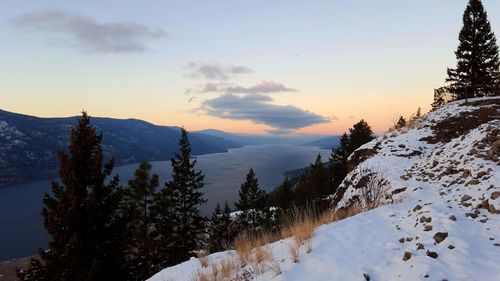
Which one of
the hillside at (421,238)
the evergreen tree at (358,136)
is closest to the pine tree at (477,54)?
the evergreen tree at (358,136)

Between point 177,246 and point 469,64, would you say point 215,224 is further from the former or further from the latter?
point 469,64

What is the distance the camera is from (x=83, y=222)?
1656 cm

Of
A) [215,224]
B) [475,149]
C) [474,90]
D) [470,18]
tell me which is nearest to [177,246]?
[215,224]

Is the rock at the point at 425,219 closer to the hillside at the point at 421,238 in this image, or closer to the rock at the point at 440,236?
the hillside at the point at 421,238

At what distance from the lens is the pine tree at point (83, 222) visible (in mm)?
15883

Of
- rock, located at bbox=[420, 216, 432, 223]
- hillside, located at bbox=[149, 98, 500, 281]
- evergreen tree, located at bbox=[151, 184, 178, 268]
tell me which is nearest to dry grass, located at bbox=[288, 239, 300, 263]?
hillside, located at bbox=[149, 98, 500, 281]

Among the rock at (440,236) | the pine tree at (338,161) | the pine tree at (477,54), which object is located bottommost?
the pine tree at (338,161)

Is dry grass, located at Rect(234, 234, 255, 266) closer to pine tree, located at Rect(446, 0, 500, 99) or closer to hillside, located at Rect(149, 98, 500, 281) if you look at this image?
hillside, located at Rect(149, 98, 500, 281)

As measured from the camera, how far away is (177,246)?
3600 centimetres

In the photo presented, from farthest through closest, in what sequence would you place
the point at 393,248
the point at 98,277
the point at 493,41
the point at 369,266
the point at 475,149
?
1. the point at 493,41
2. the point at 98,277
3. the point at 475,149
4. the point at 393,248
5. the point at 369,266

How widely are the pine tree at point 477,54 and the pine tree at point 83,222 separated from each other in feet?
124

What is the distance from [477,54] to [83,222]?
41.7m

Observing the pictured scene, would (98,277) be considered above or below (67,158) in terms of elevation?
below

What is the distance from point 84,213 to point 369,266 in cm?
1584
